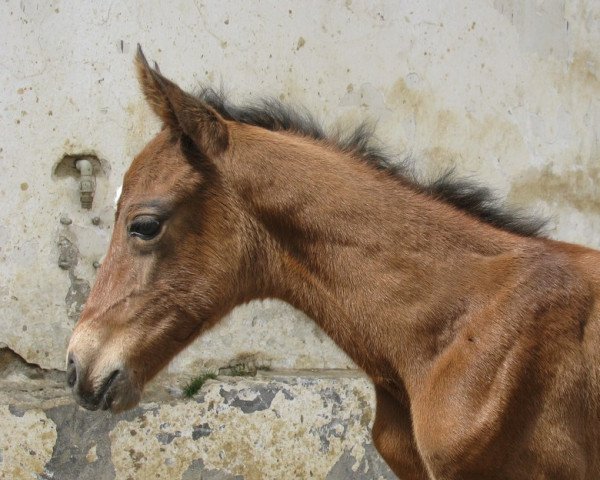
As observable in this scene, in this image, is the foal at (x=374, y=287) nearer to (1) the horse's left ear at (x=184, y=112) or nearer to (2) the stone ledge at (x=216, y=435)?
(1) the horse's left ear at (x=184, y=112)

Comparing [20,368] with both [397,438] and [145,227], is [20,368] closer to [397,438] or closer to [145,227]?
[145,227]

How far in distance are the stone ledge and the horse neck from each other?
75.4 inches

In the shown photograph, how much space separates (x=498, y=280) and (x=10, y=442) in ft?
9.87

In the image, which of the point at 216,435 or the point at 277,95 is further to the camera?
the point at 277,95

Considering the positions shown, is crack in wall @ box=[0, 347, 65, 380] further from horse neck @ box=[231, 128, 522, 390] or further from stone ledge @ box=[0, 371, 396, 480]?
horse neck @ box=[231, 128, 522, 390]

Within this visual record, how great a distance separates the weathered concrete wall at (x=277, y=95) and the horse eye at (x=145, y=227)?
1806 mm

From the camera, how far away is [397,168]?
345 cm

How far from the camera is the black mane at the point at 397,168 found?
3383 millimetres

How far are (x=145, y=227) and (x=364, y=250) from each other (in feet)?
2.66

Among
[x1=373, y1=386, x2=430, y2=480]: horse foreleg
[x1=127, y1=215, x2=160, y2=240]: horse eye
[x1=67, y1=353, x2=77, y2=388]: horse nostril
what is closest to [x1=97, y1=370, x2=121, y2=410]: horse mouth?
[x1=67, y1=353, x2=77, y2=388]: horse nostril

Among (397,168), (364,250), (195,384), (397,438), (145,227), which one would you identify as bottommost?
(195,384)

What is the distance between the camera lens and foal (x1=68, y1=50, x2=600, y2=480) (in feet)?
9.73

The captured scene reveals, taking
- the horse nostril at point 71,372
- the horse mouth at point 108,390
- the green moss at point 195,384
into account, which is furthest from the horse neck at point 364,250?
the green moss at point 195,384

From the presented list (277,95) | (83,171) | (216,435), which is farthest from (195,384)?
(277,95)
